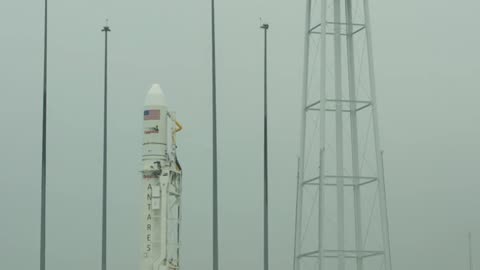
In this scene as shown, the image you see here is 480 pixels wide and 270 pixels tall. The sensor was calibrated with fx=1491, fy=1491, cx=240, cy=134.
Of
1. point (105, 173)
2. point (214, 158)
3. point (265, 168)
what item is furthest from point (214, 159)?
point (105, 173)

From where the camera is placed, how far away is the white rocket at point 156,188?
57.2m

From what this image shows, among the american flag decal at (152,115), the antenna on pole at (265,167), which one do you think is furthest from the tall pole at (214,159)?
the american flag decal at (152,115)

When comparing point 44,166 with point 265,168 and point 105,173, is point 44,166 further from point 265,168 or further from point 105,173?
point 265,168

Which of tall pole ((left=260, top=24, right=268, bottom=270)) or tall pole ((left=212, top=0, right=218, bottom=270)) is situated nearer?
tall pole ((left=212, top=0, right=218, bottom=270))

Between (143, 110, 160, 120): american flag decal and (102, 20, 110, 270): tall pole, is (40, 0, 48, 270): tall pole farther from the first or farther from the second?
(143, 110, 160, 120): american flag decal

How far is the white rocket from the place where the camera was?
57250mm

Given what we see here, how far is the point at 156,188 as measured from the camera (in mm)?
57344

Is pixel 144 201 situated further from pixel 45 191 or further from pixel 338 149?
pixel 338 149

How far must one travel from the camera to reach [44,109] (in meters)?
61.8

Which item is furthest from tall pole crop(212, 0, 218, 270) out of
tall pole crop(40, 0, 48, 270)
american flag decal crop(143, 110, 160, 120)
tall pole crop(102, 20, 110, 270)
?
tall pole crop(40, 0, 48, 270)

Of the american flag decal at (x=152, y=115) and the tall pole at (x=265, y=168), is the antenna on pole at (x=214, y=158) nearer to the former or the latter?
the tall pole at (x=265, y=168)

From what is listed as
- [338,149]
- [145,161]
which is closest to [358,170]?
[338,149]

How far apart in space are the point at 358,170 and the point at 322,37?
5796 millimetres

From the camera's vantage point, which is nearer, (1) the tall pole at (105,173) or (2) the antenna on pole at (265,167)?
(2) the antenna on pole at (265,167)
